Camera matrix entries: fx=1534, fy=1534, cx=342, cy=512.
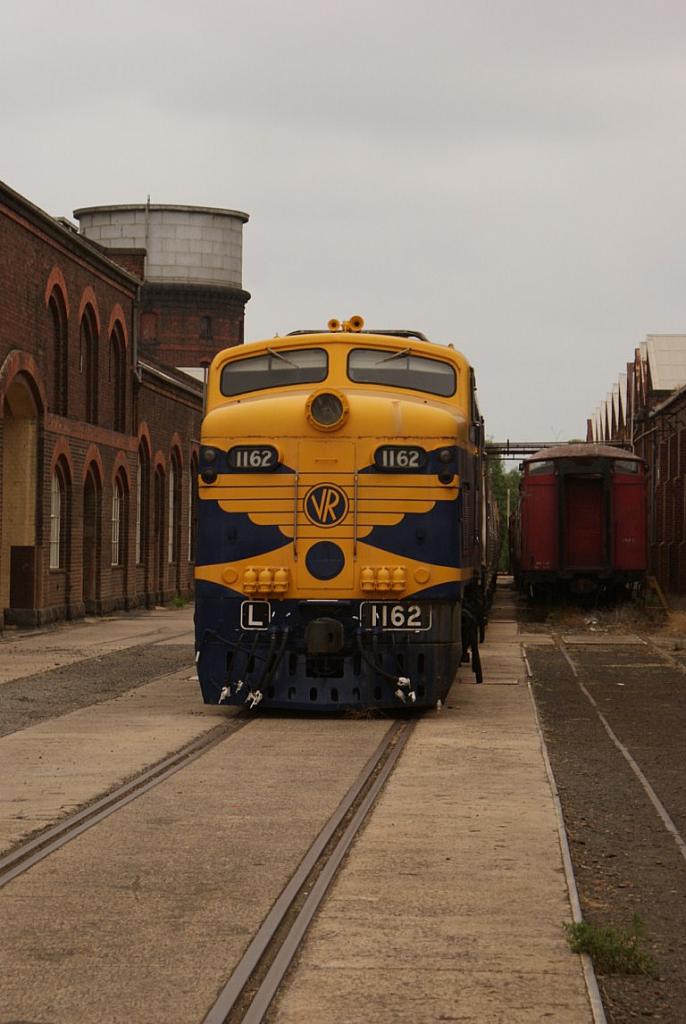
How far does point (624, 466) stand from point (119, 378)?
1253 centimetres

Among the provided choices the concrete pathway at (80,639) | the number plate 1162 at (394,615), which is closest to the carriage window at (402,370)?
the number plate 1162 at (394,615)

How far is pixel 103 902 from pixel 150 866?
2.68ft

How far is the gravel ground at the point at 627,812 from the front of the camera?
246 inches

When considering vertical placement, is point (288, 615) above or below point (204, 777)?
above

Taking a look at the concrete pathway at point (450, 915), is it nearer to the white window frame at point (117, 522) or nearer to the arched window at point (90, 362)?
the arched window at point (90, 362)

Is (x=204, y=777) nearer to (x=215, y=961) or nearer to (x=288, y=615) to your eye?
(x=288, y=615)

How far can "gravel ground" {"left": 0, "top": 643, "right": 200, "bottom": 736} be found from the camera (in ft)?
51.4

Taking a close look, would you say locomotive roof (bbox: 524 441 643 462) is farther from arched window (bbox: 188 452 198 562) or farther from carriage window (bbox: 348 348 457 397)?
carriage window (bbox: 348 348 457 397)

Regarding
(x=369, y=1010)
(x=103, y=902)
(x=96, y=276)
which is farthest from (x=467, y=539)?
(x=96, y=276)

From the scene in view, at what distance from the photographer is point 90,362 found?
34.3m

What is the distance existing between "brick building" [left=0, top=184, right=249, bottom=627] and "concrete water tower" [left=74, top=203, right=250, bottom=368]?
13304 mm

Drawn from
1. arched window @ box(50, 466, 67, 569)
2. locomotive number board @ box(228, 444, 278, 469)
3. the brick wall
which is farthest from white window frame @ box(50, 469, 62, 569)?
locomotive number board @ box(228, 444, 278, 469)

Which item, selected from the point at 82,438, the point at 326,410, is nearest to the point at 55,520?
the point at 82,438

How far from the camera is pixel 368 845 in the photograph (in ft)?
28.4
